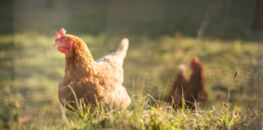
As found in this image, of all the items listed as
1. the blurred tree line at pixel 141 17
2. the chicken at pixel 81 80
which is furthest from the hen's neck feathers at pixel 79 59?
the blurred tree line at pixel 141 17

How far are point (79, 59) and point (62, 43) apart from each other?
11cm

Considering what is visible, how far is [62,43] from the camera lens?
2602mm

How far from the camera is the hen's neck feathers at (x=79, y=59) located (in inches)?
104

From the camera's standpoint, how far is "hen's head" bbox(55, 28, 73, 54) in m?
2.60

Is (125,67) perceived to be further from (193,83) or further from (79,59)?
(79,59)

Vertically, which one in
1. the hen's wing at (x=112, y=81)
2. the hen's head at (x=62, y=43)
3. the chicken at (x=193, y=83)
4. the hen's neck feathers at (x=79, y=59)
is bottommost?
A: the chicken at (x=193, y=83)

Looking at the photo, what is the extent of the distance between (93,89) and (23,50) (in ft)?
10.8

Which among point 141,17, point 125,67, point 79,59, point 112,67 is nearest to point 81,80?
point 79,59

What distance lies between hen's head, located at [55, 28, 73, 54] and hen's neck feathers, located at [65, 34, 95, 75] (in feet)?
0.07

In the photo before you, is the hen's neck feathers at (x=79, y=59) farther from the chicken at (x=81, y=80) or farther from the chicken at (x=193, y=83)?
the chicken at (x=193, y=83)

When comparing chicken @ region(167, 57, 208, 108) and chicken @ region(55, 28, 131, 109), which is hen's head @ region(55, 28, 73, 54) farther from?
chicken @ region(167, 57, 208, 108)

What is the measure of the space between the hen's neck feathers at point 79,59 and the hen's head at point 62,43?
0.02 metres

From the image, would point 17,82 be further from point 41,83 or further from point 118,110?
point 118,110

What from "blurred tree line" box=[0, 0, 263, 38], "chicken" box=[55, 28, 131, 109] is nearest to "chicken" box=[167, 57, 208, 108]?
"blurred tree line" box=[0, 0, 263, 38]
